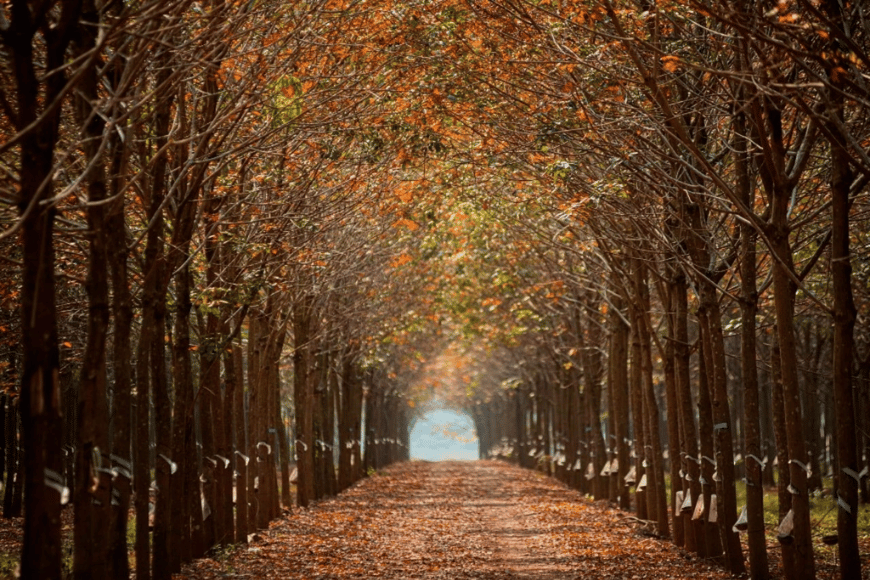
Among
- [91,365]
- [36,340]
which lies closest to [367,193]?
[91,365]

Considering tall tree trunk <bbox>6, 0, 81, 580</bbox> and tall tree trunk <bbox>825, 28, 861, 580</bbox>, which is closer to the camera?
tall tree trunk <bbox>6, 0, 81, 580</bbox>

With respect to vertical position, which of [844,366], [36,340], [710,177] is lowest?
[844,366]

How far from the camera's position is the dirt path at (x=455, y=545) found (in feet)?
45.6

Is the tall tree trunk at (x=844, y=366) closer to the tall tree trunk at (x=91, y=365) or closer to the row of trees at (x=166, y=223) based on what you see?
the row of trees at (x=166, y=223)

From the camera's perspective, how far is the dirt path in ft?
45.6

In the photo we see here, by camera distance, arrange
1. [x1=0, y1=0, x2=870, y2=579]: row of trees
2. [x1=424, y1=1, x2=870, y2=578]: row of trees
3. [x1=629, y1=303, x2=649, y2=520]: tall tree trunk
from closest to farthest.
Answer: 1. [x1=0, y1=0, x2=870, y2=579]: row of trees
2. [x1=424, y1=1, x2=870, y2=578]: row of trees
3. [x1=629, y1=303, x2=649, y2=520]: tall tree trunk

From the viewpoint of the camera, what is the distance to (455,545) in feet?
56.8

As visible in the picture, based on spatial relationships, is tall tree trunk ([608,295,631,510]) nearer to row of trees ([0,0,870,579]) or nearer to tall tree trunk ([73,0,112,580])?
row of trees ([0,0,870,579])

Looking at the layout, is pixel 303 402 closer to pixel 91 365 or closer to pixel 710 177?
pixel 91 365

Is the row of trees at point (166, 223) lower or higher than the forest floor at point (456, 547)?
higher

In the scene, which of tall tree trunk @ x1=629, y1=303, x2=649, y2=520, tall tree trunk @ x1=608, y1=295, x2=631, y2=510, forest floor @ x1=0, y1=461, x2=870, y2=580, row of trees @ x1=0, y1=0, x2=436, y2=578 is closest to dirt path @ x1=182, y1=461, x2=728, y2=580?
forest floor @ x1=0, y1=461, x2=870, y2=580

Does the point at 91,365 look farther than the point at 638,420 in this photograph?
No

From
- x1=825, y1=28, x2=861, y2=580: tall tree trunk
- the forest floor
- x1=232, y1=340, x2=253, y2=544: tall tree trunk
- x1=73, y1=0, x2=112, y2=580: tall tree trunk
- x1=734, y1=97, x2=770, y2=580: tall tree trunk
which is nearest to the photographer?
x1=73, y1=0, x2=112, y2=580: tall tree trunk

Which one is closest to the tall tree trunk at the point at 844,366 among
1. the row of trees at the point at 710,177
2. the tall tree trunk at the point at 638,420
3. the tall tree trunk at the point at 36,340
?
the row of trees at the point at 710,177
